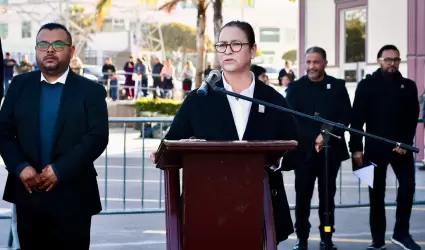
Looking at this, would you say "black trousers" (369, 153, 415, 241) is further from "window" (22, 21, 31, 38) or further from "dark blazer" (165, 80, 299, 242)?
"window" (22, 21, 31, 38)

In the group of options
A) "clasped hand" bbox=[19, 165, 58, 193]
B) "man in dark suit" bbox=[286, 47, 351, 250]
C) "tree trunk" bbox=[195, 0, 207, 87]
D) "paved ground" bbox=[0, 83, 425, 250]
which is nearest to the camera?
"clasped hand" bbox=[19, 165, 58, 193]

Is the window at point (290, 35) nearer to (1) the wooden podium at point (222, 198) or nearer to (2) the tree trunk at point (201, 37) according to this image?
(2) the tree trunk at point (201, 37)

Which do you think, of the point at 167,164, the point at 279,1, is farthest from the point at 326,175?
the point at 279,1

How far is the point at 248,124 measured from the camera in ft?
18.1

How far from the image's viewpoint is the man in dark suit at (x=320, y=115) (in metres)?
9.22

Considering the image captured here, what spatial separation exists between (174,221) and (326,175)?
3.93 metres

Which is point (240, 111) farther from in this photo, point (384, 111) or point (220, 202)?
point (384, 111)

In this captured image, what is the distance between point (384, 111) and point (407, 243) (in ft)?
4.55

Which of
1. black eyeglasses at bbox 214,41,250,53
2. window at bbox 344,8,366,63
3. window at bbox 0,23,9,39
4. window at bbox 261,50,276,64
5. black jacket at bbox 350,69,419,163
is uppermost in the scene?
window at bbox 0,23,9,39

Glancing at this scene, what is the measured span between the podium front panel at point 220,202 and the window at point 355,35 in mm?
16873

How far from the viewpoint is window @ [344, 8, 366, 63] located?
21.3 m

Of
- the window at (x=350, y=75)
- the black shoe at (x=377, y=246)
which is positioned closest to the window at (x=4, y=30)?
the window at (x=350, y=75)

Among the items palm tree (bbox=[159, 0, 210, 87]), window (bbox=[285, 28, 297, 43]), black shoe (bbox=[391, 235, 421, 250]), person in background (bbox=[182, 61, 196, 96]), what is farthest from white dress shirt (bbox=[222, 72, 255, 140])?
window (bbox=[285, 28, 297, 43])

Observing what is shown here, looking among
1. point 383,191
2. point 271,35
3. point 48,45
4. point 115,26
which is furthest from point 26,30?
point 48,45
